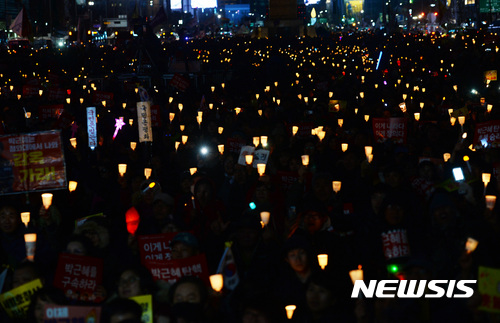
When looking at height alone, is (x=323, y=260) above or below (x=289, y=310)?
above

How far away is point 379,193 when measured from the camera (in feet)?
23.4

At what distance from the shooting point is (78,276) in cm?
584

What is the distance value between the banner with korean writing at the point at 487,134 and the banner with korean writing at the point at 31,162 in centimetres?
593

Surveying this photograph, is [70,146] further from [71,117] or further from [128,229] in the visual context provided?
[128,229]

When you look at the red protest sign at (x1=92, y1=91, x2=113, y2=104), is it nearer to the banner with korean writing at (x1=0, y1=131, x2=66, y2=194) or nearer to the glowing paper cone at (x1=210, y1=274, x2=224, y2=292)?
the banner with korean writing at (x1=0, y1=131, x2=66, y2=194)

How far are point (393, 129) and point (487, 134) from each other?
169 centimetres

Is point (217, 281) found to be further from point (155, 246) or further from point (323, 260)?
point (155, 246)

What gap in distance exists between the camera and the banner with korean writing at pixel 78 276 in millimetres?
5797

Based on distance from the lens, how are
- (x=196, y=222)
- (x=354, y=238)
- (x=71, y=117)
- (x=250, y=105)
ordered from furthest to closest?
1. (x=250, y=105)
2. (x=71, y=117)
3. (x=196, y=222)
4. (x=354, y=238)

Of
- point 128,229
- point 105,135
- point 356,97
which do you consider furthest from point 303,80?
point 128,229

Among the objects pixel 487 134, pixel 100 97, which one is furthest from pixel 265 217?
pixel 100 97

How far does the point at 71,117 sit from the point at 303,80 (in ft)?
39.3

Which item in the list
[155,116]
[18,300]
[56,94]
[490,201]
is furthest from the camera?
[56,94]

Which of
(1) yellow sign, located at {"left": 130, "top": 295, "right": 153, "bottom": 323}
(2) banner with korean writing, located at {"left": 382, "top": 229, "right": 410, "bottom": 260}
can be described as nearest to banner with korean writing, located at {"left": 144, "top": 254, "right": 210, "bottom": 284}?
(1) yellow sign, located at {"left": 130, "top": 295, "right": 153, "bottom": 323}
